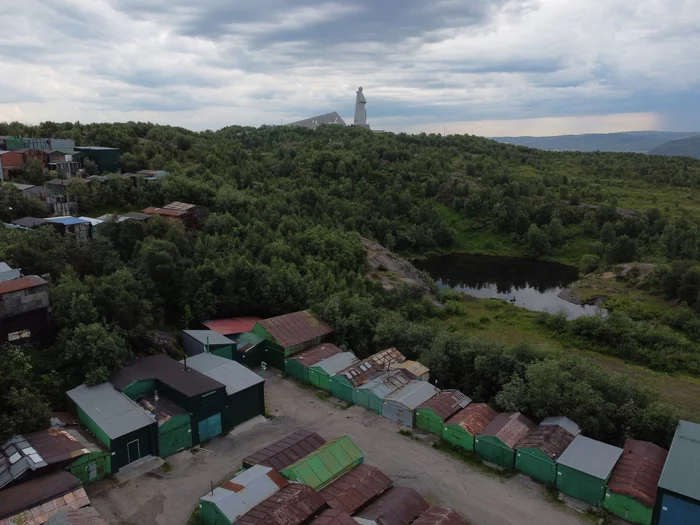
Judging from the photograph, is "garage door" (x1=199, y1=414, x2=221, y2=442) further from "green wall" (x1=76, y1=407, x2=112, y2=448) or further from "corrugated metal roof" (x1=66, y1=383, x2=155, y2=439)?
"green wall" (x1=76, y1=407, x2=112, y2=448)

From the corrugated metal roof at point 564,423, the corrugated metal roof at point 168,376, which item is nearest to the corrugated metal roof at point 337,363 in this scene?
the corrugated metal roof at point 168,376

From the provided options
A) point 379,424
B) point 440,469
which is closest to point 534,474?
point 440,469

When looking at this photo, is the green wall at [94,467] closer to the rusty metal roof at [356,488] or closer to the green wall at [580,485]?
the rusty metal roof at [356,488]

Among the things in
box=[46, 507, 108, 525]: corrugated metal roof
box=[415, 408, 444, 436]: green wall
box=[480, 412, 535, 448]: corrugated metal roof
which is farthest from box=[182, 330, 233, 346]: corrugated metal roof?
box=[480, 412, 535, 448]: corrugated metal roof

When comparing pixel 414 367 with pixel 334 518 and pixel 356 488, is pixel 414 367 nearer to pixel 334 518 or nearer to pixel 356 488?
pixel 356 488

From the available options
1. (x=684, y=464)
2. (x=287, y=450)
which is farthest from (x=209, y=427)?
(x=684, y=464)

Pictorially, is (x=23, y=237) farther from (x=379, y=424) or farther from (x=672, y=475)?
(x=672, y=475)
